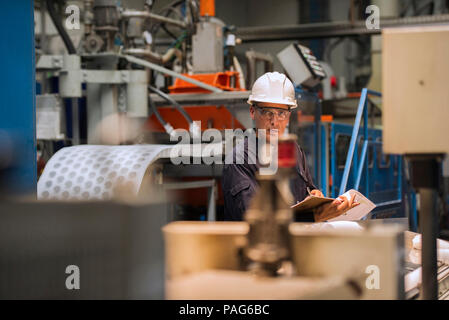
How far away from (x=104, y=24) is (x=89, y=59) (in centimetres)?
28

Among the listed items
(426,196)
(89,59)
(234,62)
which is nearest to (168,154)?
(89,59)

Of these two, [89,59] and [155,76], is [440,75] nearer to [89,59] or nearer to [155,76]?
[89,59]

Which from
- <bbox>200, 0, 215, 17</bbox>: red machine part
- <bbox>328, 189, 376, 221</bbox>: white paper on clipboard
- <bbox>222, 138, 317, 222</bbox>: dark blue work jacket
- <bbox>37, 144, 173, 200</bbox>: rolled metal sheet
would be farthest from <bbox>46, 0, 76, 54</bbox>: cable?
<bbox>328, 189, 376, 221</bbox>: white paper on clipboard

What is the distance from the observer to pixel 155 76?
185 inches

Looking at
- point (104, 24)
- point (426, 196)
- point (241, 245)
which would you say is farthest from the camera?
point (104, 24)

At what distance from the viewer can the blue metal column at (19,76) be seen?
6.18 ft

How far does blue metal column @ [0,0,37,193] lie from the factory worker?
84 centimetres

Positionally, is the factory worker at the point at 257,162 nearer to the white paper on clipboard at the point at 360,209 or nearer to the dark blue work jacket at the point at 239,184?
the dark blue work jacket at the point at 239,184

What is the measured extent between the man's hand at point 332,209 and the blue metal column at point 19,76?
3.28ft

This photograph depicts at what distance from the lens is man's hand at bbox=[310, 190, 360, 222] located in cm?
194

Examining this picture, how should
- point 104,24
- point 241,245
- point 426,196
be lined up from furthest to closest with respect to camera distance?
point 104,24 < point 426,196 < point 241,245

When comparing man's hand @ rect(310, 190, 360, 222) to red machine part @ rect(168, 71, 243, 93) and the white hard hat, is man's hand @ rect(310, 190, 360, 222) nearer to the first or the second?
the white hard hat

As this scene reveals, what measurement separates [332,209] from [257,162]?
55cm

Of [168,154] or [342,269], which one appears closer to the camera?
[342,269]
